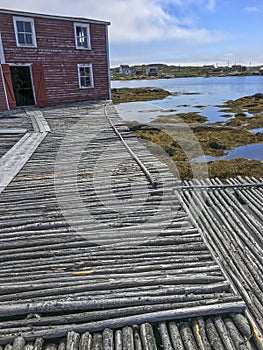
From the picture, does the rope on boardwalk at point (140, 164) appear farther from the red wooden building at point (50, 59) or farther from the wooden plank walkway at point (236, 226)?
the red wooden building at point (50, 59)

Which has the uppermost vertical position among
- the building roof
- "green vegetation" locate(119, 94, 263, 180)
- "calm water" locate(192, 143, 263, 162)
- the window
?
the building roof

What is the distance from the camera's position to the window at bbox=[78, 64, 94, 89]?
18.2 metres

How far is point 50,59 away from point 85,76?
2619mm

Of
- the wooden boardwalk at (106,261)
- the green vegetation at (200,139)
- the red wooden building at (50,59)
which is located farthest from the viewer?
the red wooden building at (50,59)

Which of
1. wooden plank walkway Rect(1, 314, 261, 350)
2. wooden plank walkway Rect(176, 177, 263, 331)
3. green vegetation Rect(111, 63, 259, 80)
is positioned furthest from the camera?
green vegetation Rect(111, 63, 259, 80)

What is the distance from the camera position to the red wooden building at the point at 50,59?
15125 millimetres

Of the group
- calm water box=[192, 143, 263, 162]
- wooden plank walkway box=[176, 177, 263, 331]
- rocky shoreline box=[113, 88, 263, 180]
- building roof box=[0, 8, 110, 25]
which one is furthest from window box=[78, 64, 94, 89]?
wooden plank walkway box=[176, 177, 263, 331]

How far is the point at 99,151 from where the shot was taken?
849cm

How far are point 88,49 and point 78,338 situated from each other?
1833 cm

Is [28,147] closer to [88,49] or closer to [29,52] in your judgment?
[29,52]

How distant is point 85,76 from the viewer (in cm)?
1853

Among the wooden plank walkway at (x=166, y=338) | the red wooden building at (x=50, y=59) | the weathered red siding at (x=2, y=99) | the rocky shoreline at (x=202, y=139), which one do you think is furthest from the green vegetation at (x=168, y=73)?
the wooden plank walkway at (x=166, y=338)

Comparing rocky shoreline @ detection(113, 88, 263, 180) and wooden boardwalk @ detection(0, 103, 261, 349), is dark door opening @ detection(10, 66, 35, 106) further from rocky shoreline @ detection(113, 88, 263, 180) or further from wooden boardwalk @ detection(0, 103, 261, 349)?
wooden boardwalk @ detection(0, 103, 261, 349)

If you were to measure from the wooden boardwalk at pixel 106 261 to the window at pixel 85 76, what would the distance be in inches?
517
